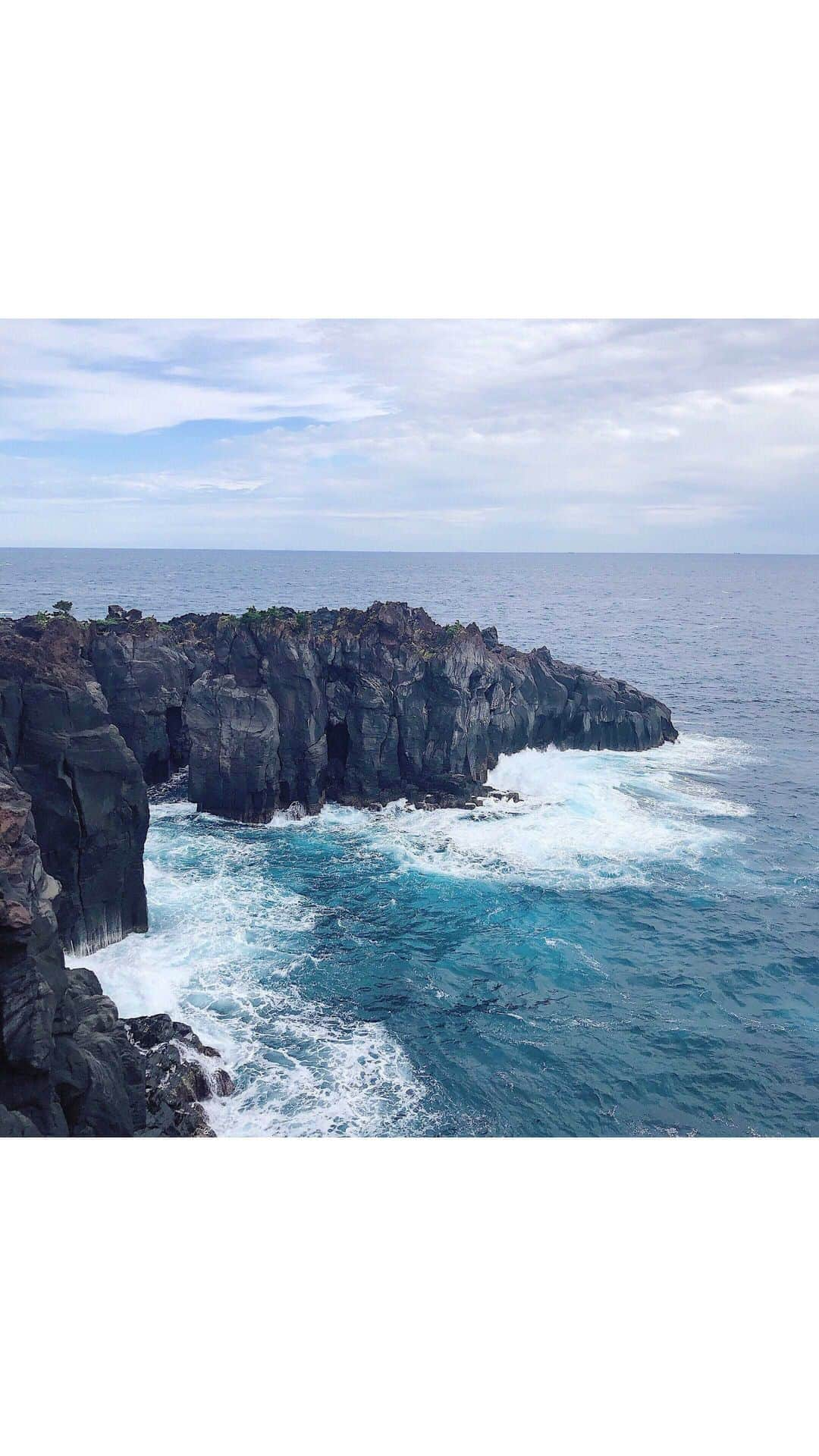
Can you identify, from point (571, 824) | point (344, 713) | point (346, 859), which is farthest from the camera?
point (344, 713)

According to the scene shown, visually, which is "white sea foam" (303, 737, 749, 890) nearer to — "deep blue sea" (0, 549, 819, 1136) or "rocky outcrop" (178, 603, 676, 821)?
"deep blue sea" (0, 549, 819, 1136)

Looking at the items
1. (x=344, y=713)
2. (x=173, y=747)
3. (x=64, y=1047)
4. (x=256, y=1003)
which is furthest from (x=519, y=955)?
(x=173, y=747)

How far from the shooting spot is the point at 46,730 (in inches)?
1193

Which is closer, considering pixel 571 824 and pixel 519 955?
pixel 519 955

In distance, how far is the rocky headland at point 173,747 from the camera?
62.2 feet

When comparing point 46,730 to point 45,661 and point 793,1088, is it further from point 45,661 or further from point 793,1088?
point 793,1088

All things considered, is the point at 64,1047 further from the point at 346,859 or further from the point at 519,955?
the point at 346,859

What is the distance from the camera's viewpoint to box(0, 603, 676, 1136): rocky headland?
18969 millimetres

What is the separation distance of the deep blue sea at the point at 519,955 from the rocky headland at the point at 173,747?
2.29 m

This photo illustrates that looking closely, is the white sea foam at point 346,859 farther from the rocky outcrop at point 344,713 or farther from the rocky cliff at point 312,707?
the rocky cliff at point 312,707

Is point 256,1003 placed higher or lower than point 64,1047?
lower

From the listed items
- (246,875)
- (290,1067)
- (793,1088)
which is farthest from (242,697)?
(793,1088)

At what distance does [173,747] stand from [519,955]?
3343cm

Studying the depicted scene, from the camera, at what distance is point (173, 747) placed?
185ft
